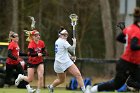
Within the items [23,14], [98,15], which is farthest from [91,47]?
[23,14]

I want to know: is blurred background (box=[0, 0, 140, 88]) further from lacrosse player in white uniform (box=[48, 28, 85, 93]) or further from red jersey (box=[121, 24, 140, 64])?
red jersey (box=[121, 24, 140, 64])

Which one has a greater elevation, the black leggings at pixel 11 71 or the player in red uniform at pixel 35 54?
the player in red uniform at pixel 35 54

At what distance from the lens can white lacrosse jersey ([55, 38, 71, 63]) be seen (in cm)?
1953

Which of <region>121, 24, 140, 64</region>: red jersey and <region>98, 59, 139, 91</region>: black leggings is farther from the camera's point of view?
<region>98, 59, 139, 91</region>: black leggings

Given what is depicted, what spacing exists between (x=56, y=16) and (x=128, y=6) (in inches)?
971

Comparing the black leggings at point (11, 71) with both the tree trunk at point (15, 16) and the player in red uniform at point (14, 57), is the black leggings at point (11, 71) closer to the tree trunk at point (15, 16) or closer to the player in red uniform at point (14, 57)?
the player in red uniform at point (14, 57)

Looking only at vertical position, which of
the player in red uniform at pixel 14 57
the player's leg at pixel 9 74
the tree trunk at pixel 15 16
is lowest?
the player's leg at pixel 9 74

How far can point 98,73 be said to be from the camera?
35188 millimetres

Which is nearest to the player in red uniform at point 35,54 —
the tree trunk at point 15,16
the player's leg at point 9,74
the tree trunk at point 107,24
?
→ the player's leg at point 9,74

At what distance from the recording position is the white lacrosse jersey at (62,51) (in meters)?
19.5

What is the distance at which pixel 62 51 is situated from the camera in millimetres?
19625

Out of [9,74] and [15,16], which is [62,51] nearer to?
[9,74]

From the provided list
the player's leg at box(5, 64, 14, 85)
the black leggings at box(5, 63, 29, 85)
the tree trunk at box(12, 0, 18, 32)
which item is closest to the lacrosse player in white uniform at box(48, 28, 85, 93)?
the black leggings at box(5, 63, 29, 85)

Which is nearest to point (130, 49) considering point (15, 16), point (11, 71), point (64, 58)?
point (64, 58)
